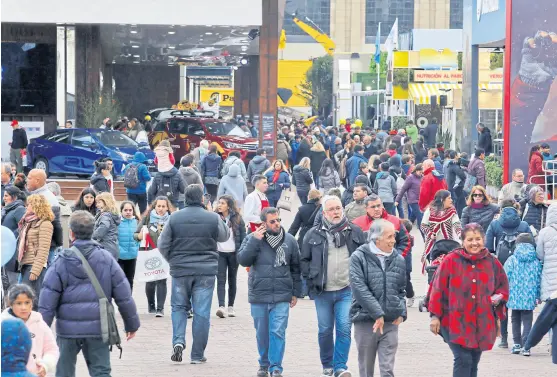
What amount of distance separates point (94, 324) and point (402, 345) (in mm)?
4840

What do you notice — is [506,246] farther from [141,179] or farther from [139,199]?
[139,199]

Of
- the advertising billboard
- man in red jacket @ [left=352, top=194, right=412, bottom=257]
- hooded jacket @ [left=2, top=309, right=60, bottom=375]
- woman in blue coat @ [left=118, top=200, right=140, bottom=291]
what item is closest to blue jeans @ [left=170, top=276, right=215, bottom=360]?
man in red jacket @ [left=352, top=194, right=412, bottom=257]

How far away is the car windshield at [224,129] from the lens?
38688 millimetres

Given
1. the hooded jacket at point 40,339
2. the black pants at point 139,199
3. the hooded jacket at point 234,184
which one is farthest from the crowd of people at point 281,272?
the black pants at point 139,199

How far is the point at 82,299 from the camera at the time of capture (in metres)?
8.71

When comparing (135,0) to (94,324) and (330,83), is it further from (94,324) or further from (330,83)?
(330,83)

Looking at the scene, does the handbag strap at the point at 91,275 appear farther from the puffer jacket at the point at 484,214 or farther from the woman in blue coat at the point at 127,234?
the puffer jacket at the point at 484,214

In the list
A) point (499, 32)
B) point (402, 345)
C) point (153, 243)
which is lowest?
point (402, 345)

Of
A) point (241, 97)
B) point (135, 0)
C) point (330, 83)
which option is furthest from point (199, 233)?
point (330, 83)

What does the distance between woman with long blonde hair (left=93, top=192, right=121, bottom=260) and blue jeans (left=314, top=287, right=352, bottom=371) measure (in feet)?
10.6

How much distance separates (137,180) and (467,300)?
14013 mm

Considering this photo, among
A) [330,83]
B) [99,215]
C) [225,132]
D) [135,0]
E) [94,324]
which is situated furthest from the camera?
[330,83]

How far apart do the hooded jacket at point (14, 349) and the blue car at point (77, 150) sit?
84.4 ft

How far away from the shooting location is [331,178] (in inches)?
941
